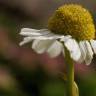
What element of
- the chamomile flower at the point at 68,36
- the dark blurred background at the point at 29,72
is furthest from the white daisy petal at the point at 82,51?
the dark blurred background at the point at 29,72

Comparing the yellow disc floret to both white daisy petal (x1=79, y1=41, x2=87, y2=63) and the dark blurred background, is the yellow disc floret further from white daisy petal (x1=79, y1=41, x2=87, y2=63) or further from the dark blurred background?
the dark blurred background

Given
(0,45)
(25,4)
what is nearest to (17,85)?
(0,45)

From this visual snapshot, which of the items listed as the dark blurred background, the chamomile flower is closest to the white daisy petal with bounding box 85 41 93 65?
the chamomile flower

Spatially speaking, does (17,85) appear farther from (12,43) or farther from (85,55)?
(85,55)

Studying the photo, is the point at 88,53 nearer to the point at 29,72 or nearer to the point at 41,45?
the point at 41,45

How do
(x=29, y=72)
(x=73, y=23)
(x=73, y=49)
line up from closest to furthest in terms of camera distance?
(x=73, y=49)
(x=73, y=23)
(x=29, y=72)

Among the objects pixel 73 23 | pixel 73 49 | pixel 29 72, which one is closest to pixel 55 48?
pixel 73 49

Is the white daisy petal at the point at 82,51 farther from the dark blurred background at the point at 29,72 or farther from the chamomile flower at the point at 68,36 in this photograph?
the dark blurred background at the point at 29,72
